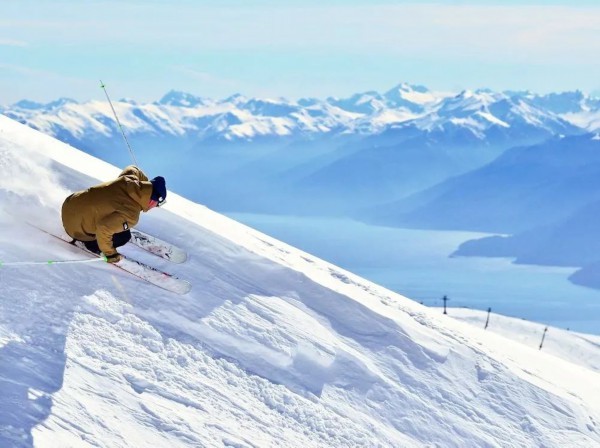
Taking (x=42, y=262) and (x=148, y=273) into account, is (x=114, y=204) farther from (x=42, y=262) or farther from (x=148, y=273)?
(x=148, y=273)

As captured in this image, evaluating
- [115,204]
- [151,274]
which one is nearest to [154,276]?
[151,274]

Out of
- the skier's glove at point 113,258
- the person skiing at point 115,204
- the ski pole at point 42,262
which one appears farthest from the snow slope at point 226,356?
the person skiing at point 115,204

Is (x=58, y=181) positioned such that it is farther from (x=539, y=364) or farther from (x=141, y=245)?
(x=539, y=364)

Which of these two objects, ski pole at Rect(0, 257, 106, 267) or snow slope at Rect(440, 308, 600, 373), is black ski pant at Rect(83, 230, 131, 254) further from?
snow slope at Rect(440, 308, 600, 373)

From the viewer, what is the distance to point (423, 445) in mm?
9945

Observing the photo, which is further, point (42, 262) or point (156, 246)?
point (156, 246)

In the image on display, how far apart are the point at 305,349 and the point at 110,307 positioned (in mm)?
2845

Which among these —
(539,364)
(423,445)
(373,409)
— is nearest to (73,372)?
(373,409)

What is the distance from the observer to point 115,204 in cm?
875

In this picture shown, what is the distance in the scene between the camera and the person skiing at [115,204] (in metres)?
8.79

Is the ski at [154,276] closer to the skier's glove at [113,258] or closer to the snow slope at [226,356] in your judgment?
the snow slope at [226,356]

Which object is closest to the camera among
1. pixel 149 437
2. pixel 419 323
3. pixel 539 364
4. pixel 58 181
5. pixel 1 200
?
pixel 149 437

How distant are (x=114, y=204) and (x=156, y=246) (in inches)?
92.0

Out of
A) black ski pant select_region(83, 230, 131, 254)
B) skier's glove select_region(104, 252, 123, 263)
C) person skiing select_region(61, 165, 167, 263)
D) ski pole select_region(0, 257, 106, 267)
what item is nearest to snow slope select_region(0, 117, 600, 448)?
ski pole select_region(0, 257, 106, 267)
